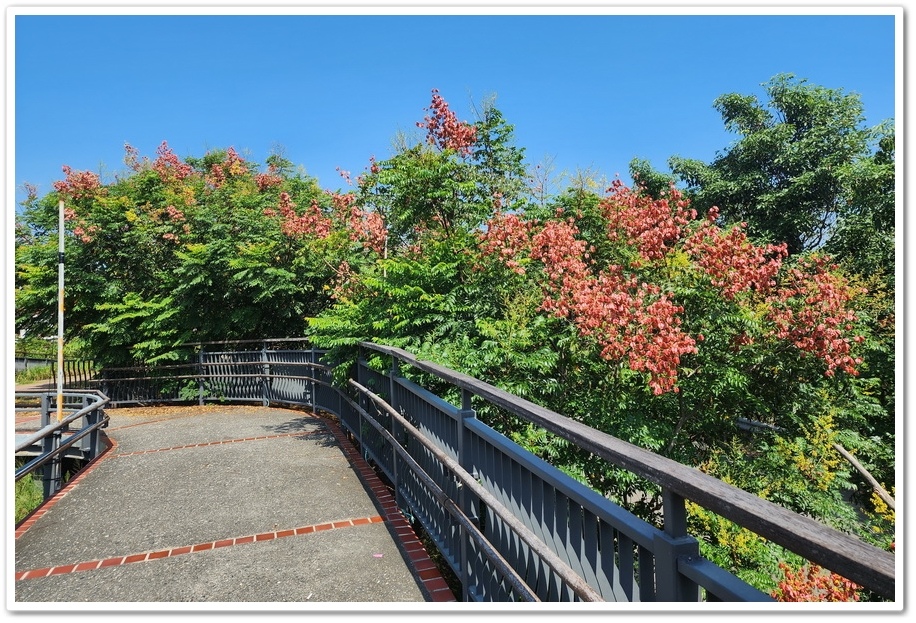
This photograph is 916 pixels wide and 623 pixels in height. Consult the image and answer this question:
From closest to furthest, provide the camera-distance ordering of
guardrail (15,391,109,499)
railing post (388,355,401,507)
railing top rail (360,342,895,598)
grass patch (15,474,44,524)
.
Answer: railing top rail (360,342,895,598)
railing post (388,355,401,507)
guardrail (15,391,109,499)
grass patch (15,474,44,524)

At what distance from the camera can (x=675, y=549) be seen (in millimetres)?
1271

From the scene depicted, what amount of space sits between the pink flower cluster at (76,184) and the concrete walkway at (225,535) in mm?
10706

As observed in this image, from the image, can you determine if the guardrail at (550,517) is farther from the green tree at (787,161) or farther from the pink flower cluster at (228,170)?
the green tree at (787,161)

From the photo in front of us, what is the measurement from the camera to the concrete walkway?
3176mm

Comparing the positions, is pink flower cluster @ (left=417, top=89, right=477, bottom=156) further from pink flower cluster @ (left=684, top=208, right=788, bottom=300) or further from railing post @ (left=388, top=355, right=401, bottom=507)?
railing post @ (left=388, top=355, right=401, bottom=507)

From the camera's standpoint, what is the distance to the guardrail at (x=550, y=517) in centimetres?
107

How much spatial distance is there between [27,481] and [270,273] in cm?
526

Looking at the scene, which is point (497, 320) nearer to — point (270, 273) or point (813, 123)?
point (270, 273)

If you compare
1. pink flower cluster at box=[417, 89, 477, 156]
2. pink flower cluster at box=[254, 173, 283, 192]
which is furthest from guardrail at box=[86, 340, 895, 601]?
pink flower cluster at box=[254, 173, 283, 192]

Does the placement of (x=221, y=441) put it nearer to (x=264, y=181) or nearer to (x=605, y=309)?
(x=605, y=309)

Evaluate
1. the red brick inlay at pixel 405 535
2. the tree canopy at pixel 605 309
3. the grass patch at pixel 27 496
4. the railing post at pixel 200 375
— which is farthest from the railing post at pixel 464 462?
the railing post at pixel 200 375

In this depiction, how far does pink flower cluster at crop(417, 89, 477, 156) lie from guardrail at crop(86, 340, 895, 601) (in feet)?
14.9
